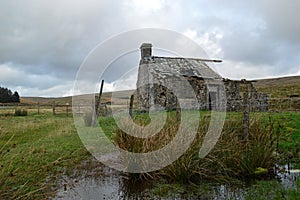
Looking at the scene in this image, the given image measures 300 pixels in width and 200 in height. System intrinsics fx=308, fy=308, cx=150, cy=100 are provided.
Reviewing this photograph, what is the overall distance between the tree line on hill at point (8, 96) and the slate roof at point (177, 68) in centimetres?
3357

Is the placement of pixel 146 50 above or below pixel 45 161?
above

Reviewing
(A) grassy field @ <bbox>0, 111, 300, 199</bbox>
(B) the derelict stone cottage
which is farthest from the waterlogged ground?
(B) the derelict stone cottage

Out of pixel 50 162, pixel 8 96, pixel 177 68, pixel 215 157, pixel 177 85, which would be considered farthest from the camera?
pixel 8 96

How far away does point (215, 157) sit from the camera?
5.59m

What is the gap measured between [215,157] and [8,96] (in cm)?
4980

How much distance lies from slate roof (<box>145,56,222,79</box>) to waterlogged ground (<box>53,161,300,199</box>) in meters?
15.9

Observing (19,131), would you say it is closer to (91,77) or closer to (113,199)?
(91,77)

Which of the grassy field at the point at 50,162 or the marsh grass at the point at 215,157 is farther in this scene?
the marsh grass at the point at 215,157

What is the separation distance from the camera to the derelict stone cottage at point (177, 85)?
2084 cm

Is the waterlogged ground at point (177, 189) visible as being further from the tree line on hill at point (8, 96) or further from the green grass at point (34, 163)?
the tree line on hill at point (8, 96)

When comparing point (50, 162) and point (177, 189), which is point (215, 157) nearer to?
point (177, 189)

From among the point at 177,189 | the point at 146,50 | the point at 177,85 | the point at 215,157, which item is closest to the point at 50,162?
the point at 177,189

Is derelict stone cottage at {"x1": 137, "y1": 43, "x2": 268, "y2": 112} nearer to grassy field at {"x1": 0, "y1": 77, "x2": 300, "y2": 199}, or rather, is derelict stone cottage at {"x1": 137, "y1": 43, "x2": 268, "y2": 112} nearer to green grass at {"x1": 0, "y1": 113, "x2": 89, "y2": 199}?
grassy field at {"x1": 0, "y1": 77, "x2": 300, "y2": 199}

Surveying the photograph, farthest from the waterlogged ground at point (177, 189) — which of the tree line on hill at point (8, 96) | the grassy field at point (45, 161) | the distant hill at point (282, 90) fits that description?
the tree line on hill at point (8, 96)
